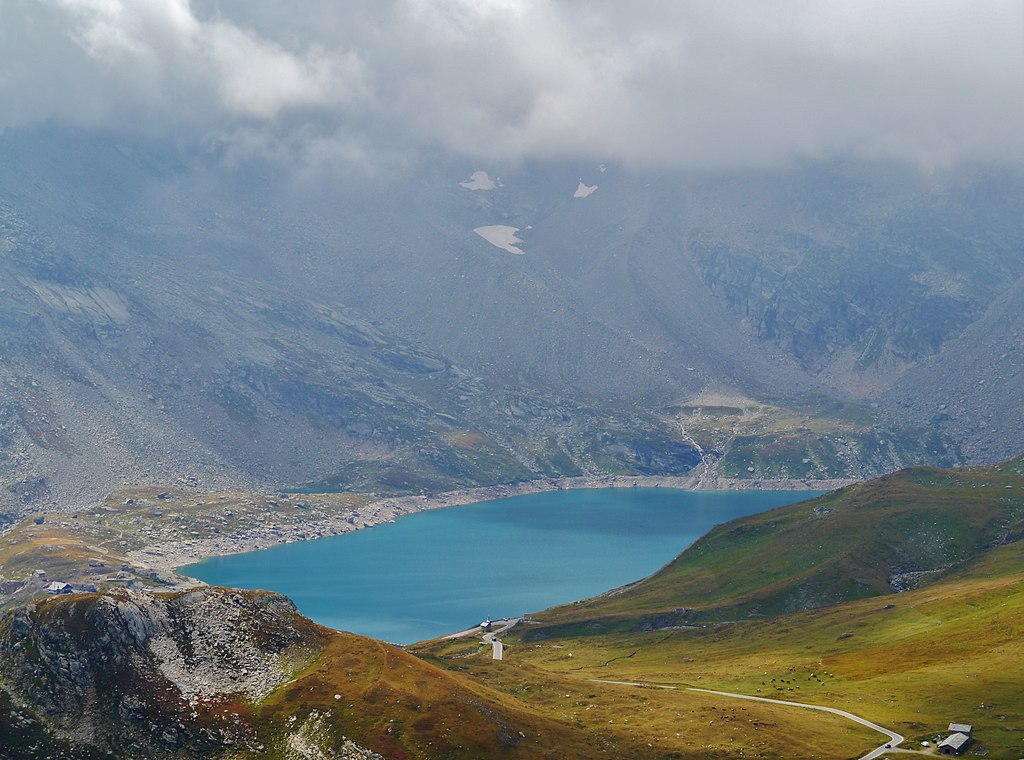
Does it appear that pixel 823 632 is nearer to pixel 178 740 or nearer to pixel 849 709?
pixel 849 709

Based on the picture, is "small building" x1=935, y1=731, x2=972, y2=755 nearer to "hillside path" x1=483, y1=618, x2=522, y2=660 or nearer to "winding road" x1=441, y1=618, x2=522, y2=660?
"hillside path" x1=483, y1=618, x2=522, y2=660

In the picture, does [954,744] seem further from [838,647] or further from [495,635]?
[495,635]

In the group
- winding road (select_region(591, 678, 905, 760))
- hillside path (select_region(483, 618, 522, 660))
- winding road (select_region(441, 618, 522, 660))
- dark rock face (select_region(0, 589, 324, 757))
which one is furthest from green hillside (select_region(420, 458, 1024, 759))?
dark rock face (select_region(0, 589, 324, 757))

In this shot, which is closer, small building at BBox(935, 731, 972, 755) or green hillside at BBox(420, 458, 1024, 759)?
small building at BBox(935, 731, 972, 755)

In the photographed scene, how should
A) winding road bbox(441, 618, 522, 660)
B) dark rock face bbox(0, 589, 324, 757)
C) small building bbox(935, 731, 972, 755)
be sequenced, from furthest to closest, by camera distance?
winding road bbox(441, 618, 522, 660) → small building bbox(935, 731, 972, 755) → dark rock face bbox(0, 589, 324, 757)

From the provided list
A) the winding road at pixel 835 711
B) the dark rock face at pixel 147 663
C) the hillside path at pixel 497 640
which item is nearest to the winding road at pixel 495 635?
the hillside path at pixel 497 640

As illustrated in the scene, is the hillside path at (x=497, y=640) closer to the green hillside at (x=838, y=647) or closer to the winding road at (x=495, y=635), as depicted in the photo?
the winding road at (x=495, y=635)
